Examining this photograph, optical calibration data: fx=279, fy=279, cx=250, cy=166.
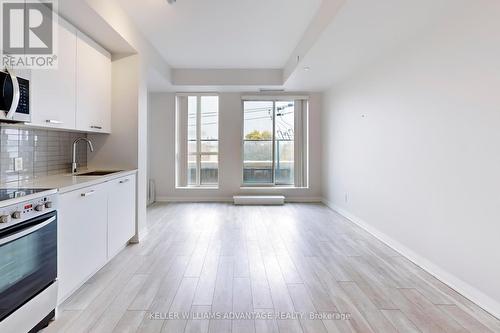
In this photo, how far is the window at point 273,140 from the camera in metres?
6.30

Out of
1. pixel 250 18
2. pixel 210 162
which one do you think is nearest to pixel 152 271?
pixel 250 18

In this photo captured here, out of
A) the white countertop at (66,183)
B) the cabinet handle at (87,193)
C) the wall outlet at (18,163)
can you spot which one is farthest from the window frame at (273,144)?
the wall outlet at (18,163)

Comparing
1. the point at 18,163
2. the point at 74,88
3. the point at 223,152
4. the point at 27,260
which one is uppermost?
the point at 74,88

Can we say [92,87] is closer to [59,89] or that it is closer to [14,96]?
[59,89]

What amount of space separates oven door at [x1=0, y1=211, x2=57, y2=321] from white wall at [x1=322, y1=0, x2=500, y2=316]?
10.1ft

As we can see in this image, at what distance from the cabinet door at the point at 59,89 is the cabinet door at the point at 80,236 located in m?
0.66

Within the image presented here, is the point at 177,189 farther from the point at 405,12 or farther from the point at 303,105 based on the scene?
the point at 405,12

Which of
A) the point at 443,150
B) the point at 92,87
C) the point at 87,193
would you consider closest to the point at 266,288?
the point at 87,193

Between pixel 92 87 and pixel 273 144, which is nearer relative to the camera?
pixel 92 87

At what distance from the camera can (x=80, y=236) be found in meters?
2.19

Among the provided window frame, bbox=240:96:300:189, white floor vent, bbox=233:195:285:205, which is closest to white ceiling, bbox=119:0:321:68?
window frame, bbox=240:96:300:189

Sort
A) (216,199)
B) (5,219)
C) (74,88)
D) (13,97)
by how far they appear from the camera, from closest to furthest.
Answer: (5,219) → (13,97) → (74,88) → (216,199)

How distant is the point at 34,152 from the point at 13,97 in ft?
2.94

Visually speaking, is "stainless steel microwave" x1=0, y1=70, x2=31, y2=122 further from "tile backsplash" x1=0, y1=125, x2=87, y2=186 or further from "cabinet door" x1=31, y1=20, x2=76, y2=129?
"tile backsplash" x1=0, y1=125, x2=87, y2=186
